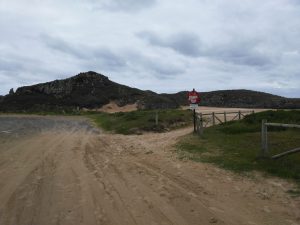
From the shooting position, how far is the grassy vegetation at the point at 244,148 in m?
12.0

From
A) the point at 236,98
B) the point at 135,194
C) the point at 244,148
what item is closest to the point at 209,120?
the point at 244,148

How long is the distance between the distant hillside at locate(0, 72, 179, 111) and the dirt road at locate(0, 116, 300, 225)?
71.9 metres

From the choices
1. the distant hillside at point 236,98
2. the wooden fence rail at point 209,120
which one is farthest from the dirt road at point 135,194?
the distant hillside at point 236,98

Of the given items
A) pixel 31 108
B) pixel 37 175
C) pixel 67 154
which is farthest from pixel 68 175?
pixel 31 108

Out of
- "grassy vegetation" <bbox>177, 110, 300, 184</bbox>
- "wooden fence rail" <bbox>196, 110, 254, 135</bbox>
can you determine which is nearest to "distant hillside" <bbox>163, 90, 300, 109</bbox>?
"wooden fence rail" <bbox>196, 110, 254, 135</bbox>

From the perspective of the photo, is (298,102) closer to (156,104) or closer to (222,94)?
(222,94)

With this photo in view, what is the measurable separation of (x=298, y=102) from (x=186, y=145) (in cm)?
4494

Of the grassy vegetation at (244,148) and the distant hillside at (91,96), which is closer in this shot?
the grassy vegetation at (244,148)

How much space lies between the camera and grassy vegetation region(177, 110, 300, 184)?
12.0 m

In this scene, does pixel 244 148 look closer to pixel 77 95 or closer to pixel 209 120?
pixel 209 120

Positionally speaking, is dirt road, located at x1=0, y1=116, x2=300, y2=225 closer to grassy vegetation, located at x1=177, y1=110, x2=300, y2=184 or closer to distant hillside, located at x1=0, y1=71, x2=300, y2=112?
grassy vegetation, located at x1=177, y1=110, x2=300, y2=184

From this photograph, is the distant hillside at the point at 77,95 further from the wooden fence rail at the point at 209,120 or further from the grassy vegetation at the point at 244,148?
the grassy vegetation at the point at 244,148

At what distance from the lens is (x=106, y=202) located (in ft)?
28.5

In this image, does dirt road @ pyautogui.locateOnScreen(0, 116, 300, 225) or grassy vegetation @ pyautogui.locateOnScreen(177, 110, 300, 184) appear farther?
grassy vegetation @ pyautogui.locateOnScreen(177, 110, 300, 184)
